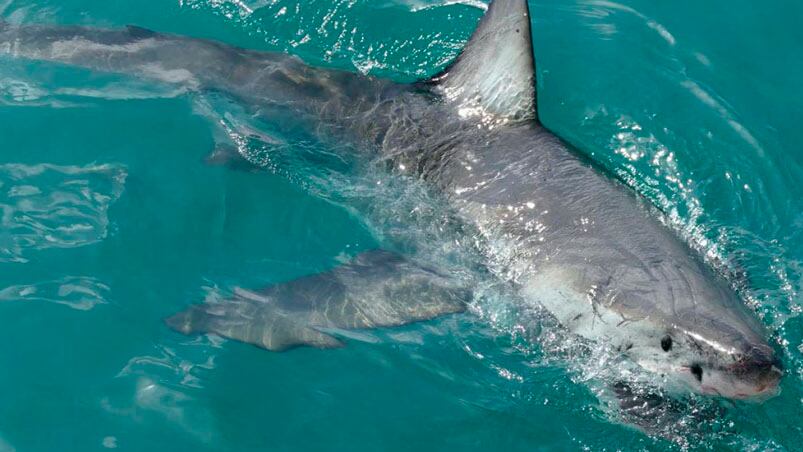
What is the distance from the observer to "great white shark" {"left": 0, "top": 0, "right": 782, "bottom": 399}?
13.4 ft

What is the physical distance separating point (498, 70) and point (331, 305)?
76.5 inches

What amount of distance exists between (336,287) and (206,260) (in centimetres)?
89

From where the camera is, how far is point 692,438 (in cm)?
425

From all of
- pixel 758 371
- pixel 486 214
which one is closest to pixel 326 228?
pixel 486 214

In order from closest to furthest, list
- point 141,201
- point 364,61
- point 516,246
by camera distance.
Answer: point 516,246 < point 141,201 < point 364,61

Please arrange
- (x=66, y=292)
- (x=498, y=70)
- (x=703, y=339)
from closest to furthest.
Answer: (x=703, y=339)
(x=66, y=292)
(x=498, y=70)

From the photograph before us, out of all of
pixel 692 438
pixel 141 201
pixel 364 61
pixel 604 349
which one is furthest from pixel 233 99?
pixel 692 438

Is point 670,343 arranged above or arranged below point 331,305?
above

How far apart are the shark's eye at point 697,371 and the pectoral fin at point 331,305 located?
5.11ft

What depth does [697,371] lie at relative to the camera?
389 cm

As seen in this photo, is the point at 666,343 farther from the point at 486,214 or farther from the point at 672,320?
the point at 486,214

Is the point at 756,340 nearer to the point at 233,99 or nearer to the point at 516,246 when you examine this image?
the point at 516,246

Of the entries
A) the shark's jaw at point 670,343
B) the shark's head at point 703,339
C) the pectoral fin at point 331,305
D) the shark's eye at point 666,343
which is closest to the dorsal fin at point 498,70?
the pectoral fin at point 331,305

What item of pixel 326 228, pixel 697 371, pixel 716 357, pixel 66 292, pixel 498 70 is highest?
pixel 498 70
